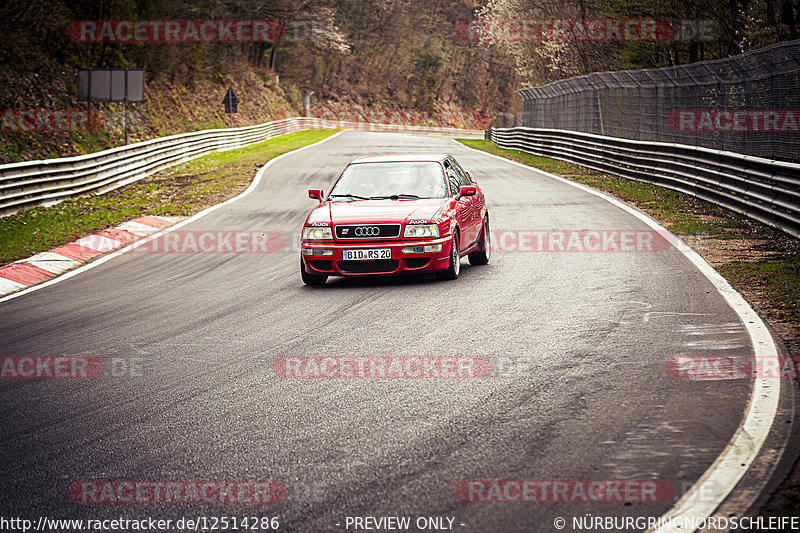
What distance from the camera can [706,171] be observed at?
16703 mm

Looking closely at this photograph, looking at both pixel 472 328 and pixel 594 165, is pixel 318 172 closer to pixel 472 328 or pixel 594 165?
pixel 594 165

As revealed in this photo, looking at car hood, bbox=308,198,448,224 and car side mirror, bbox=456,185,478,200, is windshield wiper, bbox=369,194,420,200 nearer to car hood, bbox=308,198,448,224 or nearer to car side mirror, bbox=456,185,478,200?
car hood, bbox=308,198,448,224

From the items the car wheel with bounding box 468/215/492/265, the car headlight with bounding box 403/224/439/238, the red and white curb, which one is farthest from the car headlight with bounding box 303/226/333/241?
the red and white curb

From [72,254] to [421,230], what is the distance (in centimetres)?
660

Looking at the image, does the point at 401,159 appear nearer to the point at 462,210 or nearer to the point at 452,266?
the point at 462,210

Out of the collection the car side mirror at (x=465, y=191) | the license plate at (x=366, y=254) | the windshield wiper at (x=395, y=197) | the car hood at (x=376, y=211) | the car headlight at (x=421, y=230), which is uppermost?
the car side mirror at (x=465, y=191)

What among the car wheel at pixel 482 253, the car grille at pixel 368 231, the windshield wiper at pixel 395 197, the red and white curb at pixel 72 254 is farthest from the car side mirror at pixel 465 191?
the red and white curb at pixel 72 254

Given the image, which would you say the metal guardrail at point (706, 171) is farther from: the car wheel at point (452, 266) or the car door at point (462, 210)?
the car wheel at point (452, 266)

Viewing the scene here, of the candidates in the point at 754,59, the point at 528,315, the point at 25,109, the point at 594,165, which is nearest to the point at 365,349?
the point at 528,315

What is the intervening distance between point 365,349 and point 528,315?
1.83 m

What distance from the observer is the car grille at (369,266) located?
10227 mm

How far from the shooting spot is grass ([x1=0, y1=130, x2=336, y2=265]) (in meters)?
15.2

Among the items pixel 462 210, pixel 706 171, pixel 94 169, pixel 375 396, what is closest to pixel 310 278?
pixel 462 210

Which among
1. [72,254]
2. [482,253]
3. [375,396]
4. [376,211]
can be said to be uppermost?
[376,211]
